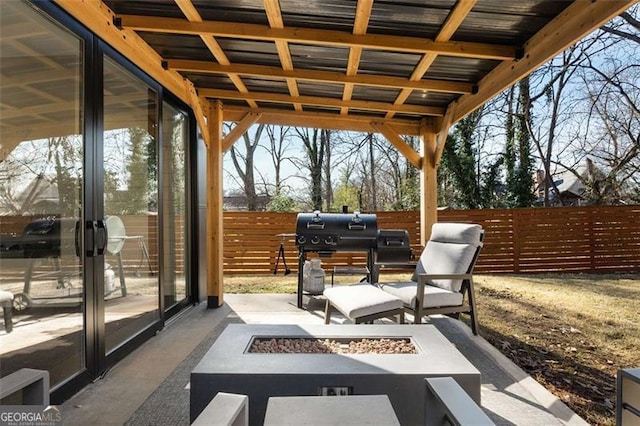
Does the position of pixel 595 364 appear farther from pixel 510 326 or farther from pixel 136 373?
pixel 136 373

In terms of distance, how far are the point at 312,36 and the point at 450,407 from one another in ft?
8.98

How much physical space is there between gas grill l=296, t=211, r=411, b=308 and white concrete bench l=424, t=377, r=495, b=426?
362 centimetres

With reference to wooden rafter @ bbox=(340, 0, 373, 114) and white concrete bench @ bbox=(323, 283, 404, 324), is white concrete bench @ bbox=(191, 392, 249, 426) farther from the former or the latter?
wooden rafter @ bbox=(340, 0, 373, 114)

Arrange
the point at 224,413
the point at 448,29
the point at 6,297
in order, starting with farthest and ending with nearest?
the point at 448,29 → the point at 6,297 → the point at 224,413

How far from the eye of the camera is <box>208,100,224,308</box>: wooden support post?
4844 mm

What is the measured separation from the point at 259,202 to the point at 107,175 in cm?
1158

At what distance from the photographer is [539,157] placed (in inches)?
474

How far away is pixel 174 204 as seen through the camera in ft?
14.2

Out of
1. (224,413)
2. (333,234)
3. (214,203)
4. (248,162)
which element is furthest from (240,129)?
(248,162)

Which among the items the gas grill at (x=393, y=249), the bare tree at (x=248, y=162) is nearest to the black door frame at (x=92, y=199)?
A: the gas grill at (x=393, y=249)

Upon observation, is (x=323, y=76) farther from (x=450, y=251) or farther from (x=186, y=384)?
(x=186, y=384)

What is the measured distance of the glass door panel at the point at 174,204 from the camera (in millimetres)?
4051

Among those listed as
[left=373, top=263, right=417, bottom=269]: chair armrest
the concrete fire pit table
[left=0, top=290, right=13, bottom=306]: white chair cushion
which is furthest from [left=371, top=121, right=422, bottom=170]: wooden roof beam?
[left=0, top=290, right=13, bottom=306]: white chair cushion

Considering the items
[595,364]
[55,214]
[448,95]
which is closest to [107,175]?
[55,214]
